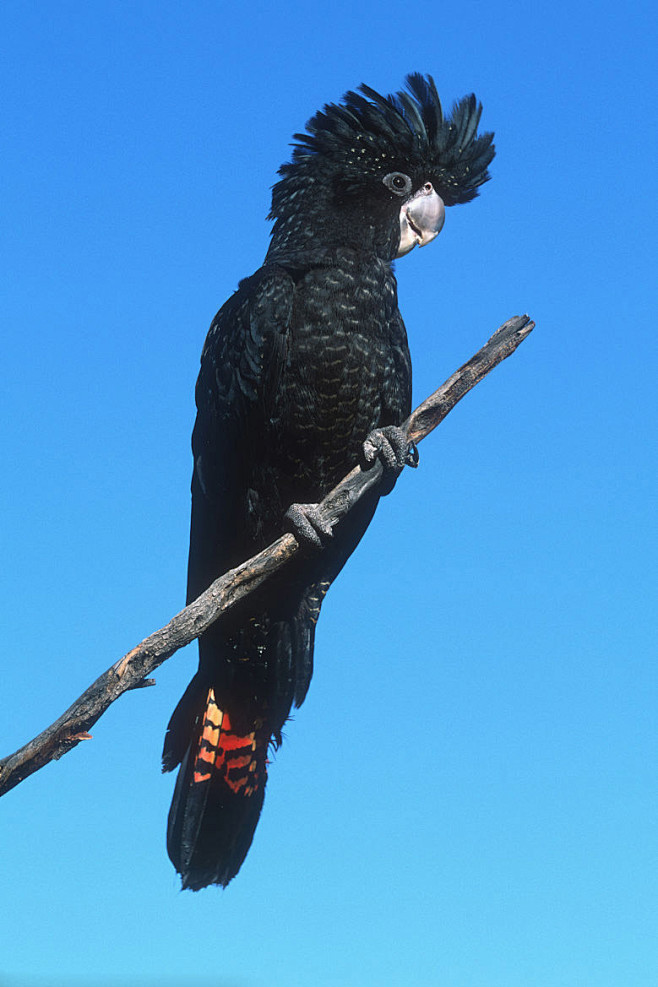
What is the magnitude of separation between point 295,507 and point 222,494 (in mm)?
543

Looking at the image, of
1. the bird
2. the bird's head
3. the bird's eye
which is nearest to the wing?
the bird

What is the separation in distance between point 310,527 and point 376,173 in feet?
5.24

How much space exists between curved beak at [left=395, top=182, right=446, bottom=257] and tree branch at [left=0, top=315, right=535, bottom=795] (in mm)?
907

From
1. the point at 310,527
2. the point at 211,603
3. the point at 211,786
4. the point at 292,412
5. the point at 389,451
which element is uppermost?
the point at 292,412

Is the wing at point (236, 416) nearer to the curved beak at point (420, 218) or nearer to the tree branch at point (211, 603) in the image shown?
the tree branch at point (211, 603)

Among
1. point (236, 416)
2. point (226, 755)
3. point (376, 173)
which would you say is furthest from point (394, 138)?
point (226, 755)

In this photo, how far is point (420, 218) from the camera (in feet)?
12.6

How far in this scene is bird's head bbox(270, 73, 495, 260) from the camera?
3.65 meters

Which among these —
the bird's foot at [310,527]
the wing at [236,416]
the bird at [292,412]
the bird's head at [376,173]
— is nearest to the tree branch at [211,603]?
the bird's foot at [310,527]

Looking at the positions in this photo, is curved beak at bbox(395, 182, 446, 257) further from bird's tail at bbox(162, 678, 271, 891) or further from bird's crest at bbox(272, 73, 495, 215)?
bird's tail at bbox(162, 678, 271, 891)

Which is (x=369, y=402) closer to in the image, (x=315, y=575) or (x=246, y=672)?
(x=315, y=575)

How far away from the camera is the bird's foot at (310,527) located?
307 centimetres

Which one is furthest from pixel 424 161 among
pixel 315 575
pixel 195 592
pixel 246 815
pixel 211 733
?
pixel 246 815

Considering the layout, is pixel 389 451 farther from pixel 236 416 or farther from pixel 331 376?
pixel 236 416
